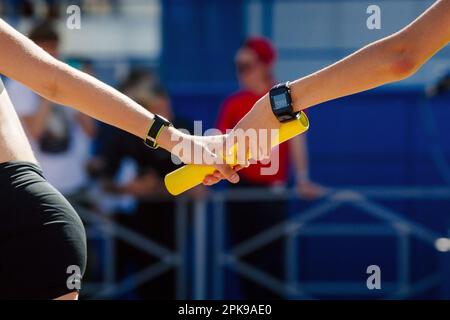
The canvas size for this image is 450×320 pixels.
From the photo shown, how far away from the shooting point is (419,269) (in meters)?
6.76

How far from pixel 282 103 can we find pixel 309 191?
3423 mm

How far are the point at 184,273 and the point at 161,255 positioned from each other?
0.20 metres

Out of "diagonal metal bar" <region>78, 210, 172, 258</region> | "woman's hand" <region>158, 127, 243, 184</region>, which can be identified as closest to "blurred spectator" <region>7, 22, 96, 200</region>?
"diagonal metal bar" <region>78, 210, 172, 258</region>

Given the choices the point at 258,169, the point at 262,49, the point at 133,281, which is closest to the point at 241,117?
the point at 258,169

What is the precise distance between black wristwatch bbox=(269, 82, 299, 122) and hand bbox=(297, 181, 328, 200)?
11.1 feet

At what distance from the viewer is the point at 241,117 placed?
20.2 feet

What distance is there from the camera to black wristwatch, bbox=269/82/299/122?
300cm

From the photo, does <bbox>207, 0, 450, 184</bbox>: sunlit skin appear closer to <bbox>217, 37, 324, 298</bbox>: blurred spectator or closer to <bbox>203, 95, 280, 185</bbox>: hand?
<bbox>203, 95, 280, 185</bbox>: hand

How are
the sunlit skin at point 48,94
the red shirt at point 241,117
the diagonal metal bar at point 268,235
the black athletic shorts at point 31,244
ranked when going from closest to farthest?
1. the black athletic shorts at point 31,244
2. the sunlit skin at point 48,94
3. the red shirt at point 241,117
4. the diagonal metal bar at point 268,235

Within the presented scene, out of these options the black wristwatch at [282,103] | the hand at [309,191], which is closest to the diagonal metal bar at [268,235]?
the hand at [309,191]

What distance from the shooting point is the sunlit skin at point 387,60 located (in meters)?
2.76

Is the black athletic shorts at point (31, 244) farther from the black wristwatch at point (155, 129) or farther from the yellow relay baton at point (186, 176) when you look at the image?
the yellow relay baton at point (186, 176)

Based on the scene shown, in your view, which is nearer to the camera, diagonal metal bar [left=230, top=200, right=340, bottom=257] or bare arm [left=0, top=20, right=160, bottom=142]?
bare arm [left=0, top=20, right=160, bottom=142]
